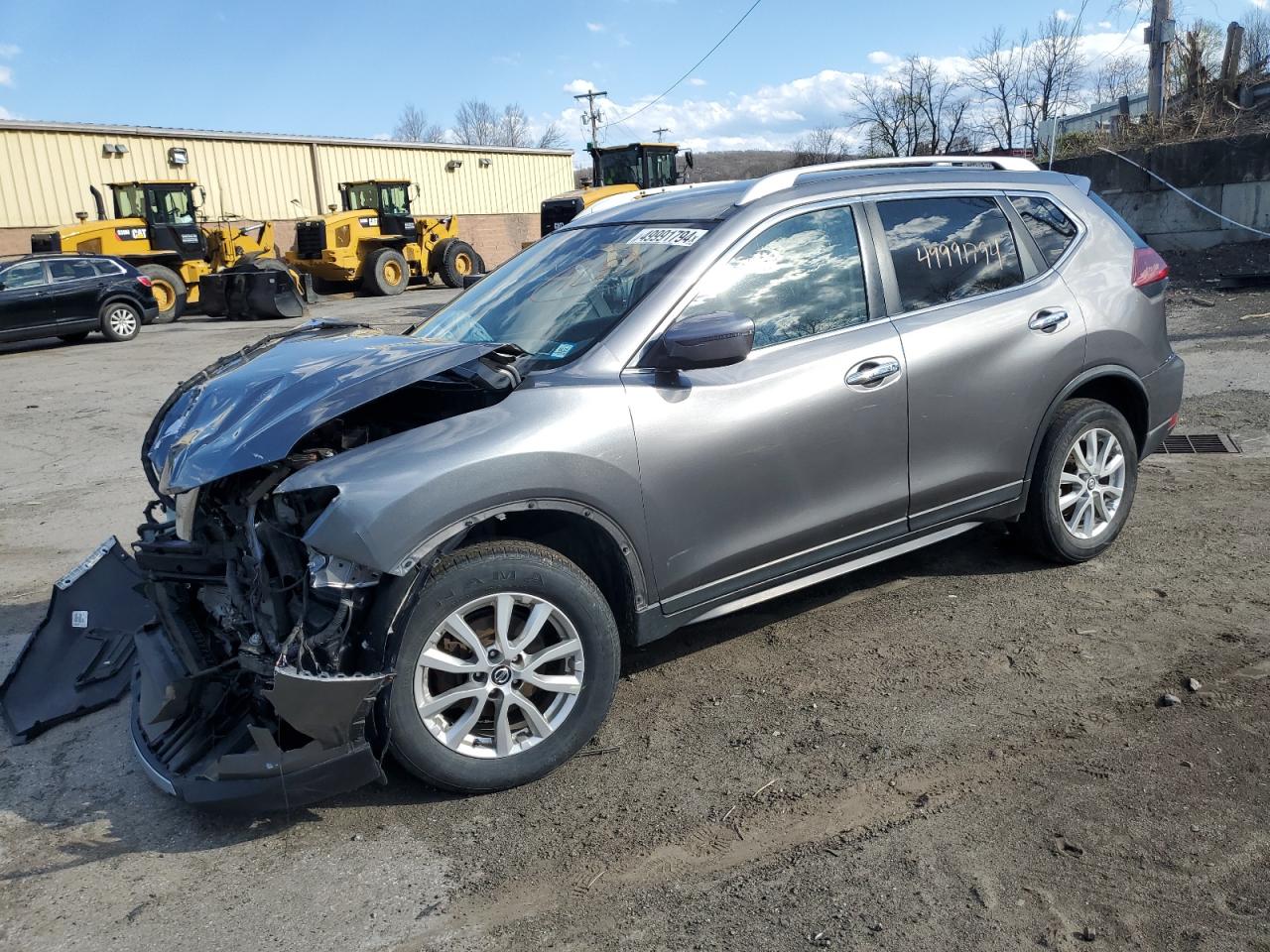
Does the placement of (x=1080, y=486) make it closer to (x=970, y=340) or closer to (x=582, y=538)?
(x=970, y=340)

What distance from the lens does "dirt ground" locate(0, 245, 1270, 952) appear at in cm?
276

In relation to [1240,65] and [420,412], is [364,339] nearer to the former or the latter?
[420,412]

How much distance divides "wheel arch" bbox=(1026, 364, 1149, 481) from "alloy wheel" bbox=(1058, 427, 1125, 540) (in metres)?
0.19

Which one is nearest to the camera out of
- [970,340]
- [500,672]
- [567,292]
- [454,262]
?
[500,672]

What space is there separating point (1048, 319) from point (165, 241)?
22.9m

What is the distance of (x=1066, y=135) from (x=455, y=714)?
21093 millimetres

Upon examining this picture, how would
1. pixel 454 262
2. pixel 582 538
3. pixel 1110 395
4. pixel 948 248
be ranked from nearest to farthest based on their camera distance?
pixel 582 538 → pixel 948 248 → pixel 1110 395 → pixel 454 262

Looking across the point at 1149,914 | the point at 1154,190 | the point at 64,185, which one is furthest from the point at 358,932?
the point at 64,185

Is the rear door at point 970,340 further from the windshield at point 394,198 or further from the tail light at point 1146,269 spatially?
the windshield at point 394,198

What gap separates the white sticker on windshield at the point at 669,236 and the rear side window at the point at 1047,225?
1.75 metres

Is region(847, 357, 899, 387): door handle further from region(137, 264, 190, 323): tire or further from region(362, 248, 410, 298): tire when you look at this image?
region(362, 248, 410, 298): tire

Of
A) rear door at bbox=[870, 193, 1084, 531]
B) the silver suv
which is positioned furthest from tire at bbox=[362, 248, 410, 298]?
rear door at bbox=[870, 193, 1084, 531]

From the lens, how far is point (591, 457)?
345 cm

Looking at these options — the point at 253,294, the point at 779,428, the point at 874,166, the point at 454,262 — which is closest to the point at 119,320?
the point at 253,294
